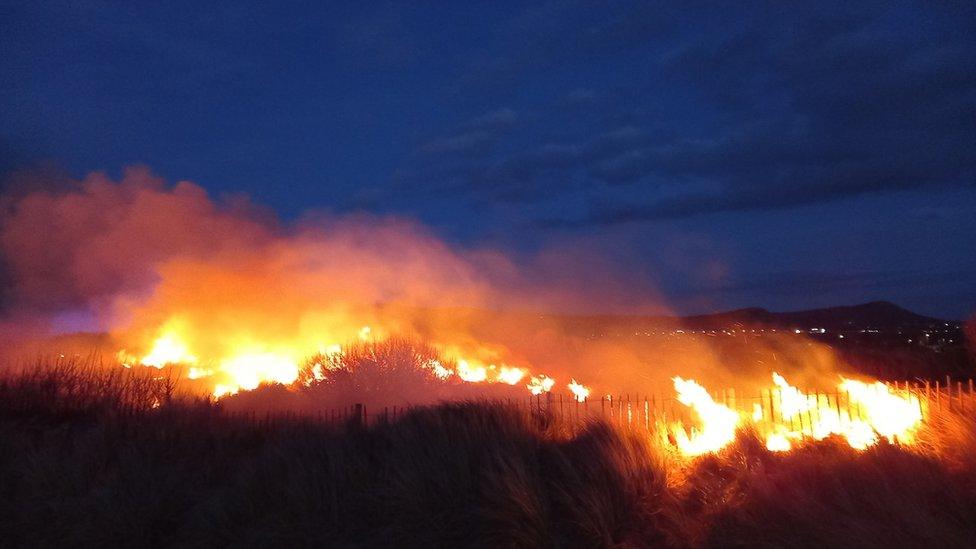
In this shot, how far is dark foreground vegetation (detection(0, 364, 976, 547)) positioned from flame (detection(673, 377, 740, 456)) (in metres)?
0.37

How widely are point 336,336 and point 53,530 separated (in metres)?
23.9

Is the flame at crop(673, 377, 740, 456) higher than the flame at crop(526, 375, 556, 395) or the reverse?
the reverse

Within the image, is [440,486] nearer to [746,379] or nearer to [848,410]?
[848,410]

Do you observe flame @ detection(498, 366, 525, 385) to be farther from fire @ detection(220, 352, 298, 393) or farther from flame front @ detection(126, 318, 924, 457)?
fire @ detection(220, 352, 298, 393)

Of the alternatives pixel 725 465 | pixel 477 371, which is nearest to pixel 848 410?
pixel 725 465

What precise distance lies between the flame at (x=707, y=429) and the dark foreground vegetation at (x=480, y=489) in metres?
0.37

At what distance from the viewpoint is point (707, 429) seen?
35.3ft

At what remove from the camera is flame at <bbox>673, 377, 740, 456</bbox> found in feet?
32.4

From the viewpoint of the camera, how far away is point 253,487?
29.7 ft

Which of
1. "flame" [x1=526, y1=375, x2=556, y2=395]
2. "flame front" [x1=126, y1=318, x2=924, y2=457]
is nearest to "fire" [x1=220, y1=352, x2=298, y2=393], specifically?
"flame front" [x1=126, y1=318, x2=924, y2=457]

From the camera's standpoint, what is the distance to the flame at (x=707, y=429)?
9.89 meters

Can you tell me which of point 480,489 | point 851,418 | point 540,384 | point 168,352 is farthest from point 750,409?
point 168,352

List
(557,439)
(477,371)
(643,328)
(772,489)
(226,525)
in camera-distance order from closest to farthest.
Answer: (772,489) < (226,525) < (557,439) < (477,371) < (643,328)

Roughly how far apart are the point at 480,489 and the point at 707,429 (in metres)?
4.03
